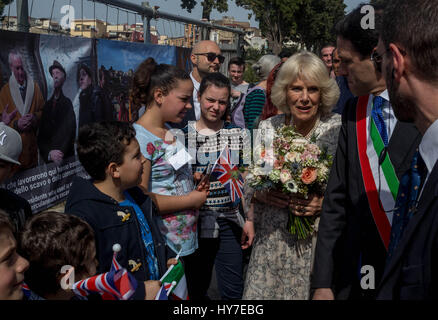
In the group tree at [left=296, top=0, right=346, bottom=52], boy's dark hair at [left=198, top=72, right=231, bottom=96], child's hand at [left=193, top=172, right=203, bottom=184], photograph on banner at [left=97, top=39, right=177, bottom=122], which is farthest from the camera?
tree at [left=296, top=0, right=346, bottom=52]

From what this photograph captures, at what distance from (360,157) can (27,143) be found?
246cm

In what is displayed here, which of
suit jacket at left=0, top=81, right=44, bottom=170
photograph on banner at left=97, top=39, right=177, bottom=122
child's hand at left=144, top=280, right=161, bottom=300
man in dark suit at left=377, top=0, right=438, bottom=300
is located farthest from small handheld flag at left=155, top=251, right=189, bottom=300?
photograph on banner at left=97, top=39, right=177, bottom=122

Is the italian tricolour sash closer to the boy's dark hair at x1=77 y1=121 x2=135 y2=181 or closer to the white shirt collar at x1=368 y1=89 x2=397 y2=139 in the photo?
the white shirt collar at x1=368 y1=89 x2=397 y2=139

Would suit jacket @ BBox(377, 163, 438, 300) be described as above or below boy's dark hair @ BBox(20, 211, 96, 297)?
above

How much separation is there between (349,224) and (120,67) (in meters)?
3.44

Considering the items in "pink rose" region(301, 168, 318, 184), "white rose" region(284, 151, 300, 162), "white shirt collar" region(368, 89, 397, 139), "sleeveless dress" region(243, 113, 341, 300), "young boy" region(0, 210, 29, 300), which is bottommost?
"sleeveless dress" region(243, 113, 341, 300)

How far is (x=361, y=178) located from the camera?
83.4 inches

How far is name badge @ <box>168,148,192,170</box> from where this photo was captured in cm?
288

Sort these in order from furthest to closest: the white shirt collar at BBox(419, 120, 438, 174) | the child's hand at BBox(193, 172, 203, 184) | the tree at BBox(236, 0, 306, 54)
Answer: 1. the tree at BBox(236, 0, 306, 54)
2. the child's hand at BBox(193, 172, 203, 184)
3. the white shirt collar at BBox(419, 120, 438, 174)

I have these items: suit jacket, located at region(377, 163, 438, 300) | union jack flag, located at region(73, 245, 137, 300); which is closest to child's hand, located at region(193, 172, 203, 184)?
union jack flag, located at region(73, 245, 137, 300)

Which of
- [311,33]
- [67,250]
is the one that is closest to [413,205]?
[67,250]

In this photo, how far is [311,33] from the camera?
40.0 meters

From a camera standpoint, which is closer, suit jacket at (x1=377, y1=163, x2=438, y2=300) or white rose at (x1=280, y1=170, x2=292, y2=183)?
suit jacket at (x1=377, y1=163, x2=438, y2=300)

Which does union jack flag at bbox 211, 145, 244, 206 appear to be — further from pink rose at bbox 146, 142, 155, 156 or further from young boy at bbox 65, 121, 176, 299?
young boy at bbox 65, 121, 176, 299
